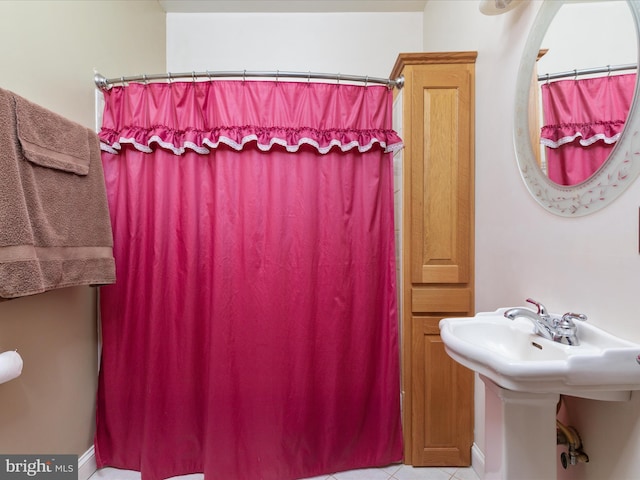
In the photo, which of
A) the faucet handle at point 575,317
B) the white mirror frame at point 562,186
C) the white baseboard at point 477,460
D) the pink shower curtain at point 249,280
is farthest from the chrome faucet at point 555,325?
the white baseboard at point 477,460

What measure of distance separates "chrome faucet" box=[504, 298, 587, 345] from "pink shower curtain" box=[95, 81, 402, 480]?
2.16ft

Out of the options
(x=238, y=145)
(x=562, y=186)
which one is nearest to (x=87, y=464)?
(x=238, y=145)

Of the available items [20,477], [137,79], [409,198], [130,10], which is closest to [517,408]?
[409,198]

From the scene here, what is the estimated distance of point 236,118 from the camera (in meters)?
1.42

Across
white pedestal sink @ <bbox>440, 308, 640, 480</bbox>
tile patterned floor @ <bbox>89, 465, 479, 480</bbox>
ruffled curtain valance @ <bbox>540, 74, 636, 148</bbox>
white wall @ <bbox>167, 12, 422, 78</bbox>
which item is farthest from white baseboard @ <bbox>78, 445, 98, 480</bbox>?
ruffled curtain valance @ <bbox>540, 74, 636, 148</bbox>

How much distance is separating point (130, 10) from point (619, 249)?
7.97 feet

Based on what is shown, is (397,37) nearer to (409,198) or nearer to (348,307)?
(409,198)

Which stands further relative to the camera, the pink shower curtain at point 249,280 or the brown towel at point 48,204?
the pink shower curtain at point 249,280

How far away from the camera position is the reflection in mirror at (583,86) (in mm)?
741

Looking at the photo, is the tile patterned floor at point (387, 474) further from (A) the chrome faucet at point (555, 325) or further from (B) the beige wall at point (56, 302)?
(A) the chrome faucet at point (555, 325)

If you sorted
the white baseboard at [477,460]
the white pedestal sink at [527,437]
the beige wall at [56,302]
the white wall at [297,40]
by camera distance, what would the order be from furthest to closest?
the white wall at [297,40]
the white baseboard at [477,460]
the beige wall at [56,302]
the white pedestal sink at [527,437]

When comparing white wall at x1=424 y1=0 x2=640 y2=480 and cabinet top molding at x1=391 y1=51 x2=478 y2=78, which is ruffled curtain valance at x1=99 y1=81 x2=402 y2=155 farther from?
white wall at x1=424 y1=0 x2=640 y2=480

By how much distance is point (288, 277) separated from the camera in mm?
1454

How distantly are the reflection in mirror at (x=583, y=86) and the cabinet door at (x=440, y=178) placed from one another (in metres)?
0.41
